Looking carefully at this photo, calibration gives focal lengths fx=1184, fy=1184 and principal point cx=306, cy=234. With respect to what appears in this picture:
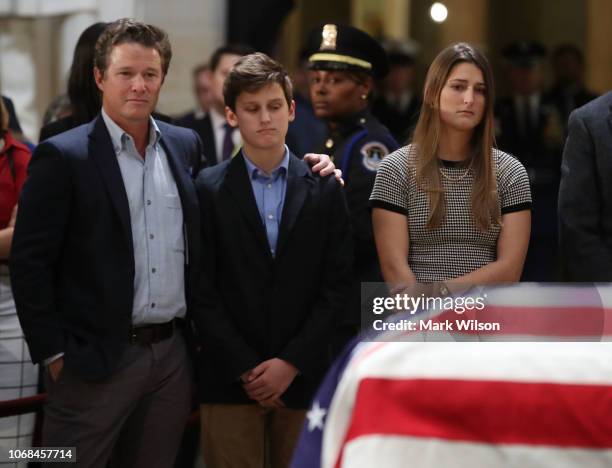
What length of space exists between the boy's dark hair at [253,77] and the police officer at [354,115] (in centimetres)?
50

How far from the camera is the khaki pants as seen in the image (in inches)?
154

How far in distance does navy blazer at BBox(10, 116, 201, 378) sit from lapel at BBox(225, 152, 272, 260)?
40 cm

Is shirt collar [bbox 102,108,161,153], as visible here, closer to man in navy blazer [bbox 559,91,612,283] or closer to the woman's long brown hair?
the woman's long brown hair

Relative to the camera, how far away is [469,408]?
8.36ft

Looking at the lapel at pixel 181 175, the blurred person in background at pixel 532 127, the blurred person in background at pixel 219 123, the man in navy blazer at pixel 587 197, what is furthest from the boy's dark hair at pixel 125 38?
the blurred person in background at pixel 532 127

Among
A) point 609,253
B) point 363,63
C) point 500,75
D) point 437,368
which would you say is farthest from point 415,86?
point 437,368

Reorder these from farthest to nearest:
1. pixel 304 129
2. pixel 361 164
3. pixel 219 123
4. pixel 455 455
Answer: pixel 304 129
pixel 219 123
pixel 361 164
pixel 455 455

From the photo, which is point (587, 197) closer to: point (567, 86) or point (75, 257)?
point (75, 257)

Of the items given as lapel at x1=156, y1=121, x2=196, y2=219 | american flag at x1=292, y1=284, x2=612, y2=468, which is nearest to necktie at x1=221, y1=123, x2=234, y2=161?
lapel at x1=156, y1=121, x2=196, y2=219

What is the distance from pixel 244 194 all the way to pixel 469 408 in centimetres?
159

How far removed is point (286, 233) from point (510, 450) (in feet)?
5.13

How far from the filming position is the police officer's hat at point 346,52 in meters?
4.62

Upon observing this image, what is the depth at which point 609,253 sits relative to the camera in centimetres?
396

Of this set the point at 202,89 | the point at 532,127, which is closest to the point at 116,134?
the point at 202,89
